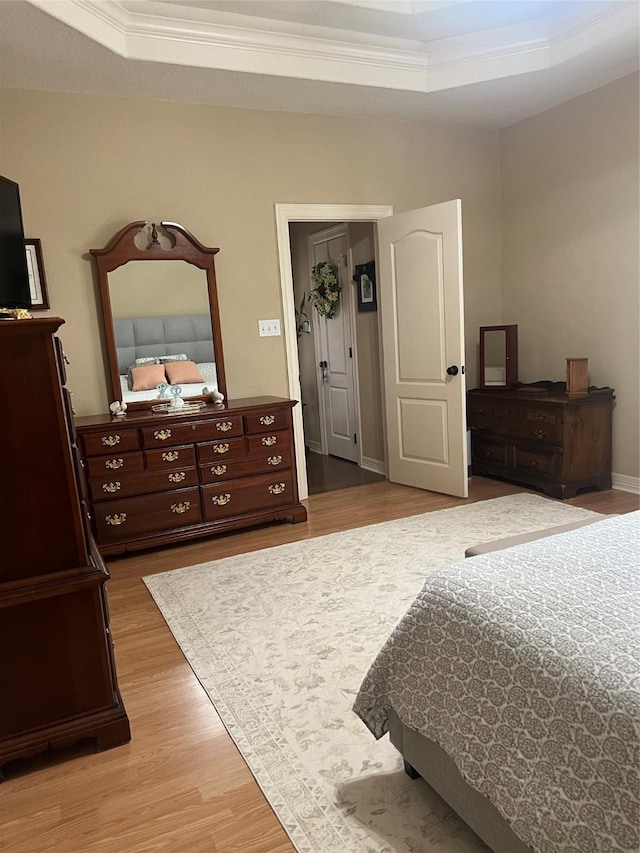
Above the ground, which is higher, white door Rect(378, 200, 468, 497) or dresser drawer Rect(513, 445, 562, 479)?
white door Rect(378, 200, 468, 497)

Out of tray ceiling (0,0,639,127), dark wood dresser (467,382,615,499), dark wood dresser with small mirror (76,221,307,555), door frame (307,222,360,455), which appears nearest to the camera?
tray ceiling (0,0,639,127)

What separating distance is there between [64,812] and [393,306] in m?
3.82

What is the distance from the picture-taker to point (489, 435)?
191 inches

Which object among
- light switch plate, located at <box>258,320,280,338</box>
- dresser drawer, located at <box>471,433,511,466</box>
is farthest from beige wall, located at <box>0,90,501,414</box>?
dresser drawer, located at <box>471,433,511,466</box>

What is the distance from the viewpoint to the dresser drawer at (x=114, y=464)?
3475 millimetres

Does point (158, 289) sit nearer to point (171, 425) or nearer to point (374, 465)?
point (171, 425)

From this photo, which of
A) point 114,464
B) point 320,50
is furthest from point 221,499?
point 320,50

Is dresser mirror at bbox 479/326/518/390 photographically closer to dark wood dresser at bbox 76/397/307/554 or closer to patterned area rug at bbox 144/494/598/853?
patterned area rug at bbox 144/494/598/853

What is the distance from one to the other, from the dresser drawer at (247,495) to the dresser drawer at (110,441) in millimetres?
535

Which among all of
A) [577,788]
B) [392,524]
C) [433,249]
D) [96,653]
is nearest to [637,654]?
[577,788]

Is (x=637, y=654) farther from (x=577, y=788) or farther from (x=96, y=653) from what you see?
(x=96, y=653)

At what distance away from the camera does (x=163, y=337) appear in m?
4.04

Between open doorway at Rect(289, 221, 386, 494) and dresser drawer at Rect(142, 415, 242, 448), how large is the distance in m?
1.27

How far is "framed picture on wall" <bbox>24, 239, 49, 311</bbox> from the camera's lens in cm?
363
